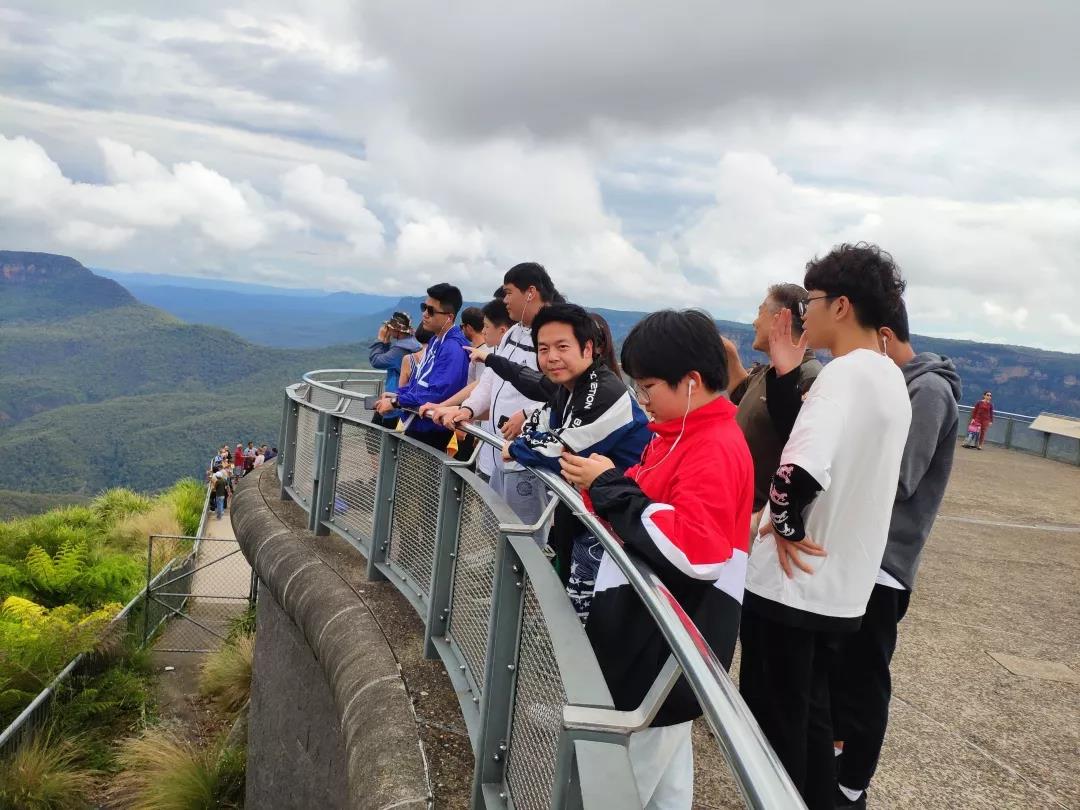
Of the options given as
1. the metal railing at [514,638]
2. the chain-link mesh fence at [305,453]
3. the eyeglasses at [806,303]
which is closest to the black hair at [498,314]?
the metal railing at [514,638]

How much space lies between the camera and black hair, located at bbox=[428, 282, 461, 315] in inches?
230

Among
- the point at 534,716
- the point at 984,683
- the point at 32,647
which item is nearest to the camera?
the point at 534,716

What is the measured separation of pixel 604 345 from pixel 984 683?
9.50 feet

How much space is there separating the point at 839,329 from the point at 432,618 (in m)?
2.02

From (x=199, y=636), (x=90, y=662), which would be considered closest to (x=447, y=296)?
(x=90, y=662)

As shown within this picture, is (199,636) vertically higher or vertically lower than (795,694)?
lower

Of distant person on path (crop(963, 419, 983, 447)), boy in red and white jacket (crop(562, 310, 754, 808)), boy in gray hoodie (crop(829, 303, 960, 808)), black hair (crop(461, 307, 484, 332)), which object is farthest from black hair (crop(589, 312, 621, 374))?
distant person on path (crop(963, 419, 983, 447))

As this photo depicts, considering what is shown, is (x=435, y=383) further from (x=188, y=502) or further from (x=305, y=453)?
(x=188, y=502)

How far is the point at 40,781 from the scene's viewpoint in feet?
35.6

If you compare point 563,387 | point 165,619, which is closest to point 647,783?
point 563,387

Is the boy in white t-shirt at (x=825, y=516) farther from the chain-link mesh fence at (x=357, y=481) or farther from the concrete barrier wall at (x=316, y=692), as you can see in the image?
the chain-link mesh fence at (x=357, y=481)

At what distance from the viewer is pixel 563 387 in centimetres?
343

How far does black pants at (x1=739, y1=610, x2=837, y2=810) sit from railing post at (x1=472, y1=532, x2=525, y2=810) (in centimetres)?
68

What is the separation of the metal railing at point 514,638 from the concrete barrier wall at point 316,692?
243 mm
